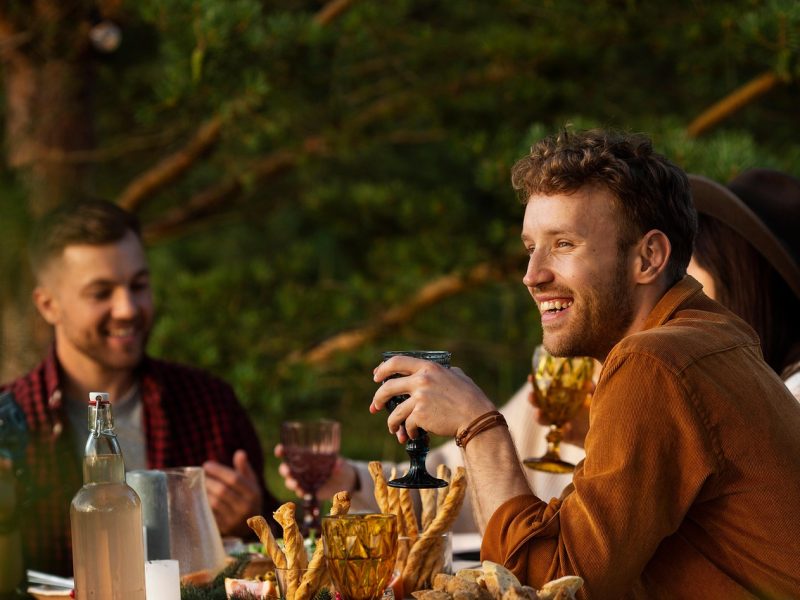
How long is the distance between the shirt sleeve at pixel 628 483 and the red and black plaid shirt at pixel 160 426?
1.59 metres

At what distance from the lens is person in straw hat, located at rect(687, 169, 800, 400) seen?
250 cm

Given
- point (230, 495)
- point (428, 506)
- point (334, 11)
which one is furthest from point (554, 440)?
point (334, 11)

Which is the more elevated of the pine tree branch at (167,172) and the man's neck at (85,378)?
the pine tree branch at (167,172)

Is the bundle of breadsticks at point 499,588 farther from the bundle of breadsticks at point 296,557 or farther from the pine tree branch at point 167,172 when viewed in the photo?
the pine tree branch at point 167,172

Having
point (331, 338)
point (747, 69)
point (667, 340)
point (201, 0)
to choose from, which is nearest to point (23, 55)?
point (201, 0)

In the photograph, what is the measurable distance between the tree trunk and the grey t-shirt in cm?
150

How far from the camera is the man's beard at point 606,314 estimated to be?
1.78 meters

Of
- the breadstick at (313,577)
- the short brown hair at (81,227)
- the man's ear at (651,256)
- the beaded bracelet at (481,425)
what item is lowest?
the breadstick at (313,577)

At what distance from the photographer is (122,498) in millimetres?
1684

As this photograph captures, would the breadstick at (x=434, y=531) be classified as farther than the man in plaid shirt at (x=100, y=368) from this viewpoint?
No

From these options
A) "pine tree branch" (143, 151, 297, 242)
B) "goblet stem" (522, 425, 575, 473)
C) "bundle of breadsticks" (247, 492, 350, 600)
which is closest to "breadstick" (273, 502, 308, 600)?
"bundle of breadsticks" (247, 492, 350, 600)

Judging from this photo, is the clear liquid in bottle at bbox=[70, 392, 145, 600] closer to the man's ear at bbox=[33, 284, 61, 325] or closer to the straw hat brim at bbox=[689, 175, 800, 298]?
the straw hat brim at bbox=[689, 175, 800, 298]

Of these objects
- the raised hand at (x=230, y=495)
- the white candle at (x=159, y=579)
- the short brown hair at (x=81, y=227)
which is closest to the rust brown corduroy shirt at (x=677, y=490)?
the white candle at (x=159, y=579)

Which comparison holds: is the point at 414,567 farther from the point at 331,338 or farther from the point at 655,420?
the point at 331,338
